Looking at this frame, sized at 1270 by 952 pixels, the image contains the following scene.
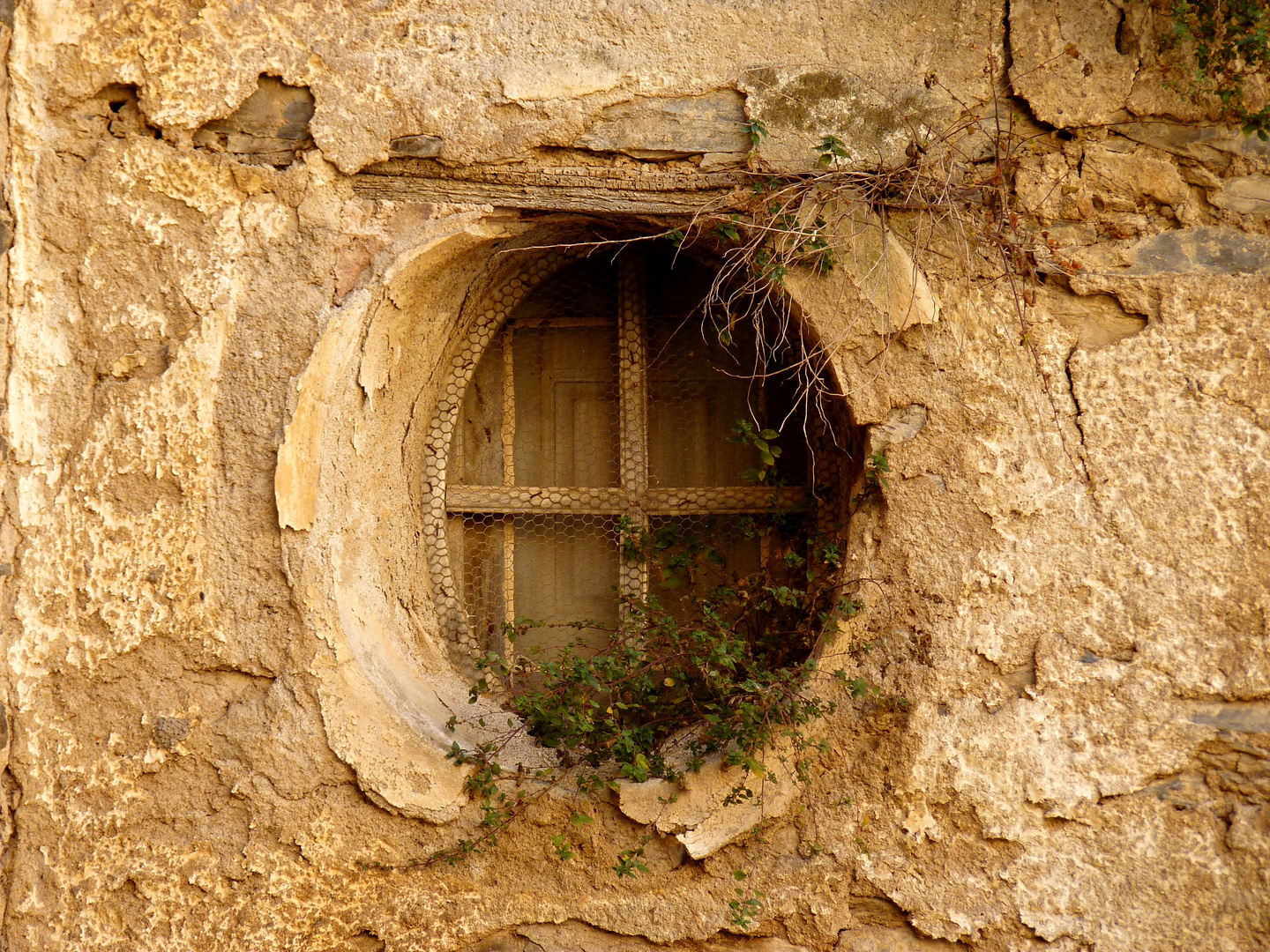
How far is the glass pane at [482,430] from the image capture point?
258 cm

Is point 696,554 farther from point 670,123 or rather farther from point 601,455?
point 670,123

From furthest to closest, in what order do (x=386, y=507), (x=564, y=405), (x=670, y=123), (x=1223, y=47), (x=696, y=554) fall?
(x=564, y=405), (x=696, y=554), (x=386, y=507), (x=670, y=123), (x=1223, y=47)

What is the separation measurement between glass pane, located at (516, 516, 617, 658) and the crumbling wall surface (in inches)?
25.0

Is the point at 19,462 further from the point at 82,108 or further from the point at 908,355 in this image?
the point at 908,355

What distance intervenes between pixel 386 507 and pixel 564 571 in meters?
0.56

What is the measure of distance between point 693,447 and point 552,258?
654 mm

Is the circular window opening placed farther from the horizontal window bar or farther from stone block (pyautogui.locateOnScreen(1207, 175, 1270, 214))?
stone block (pyautogui.locateOnScreen(1207, 175, 1270, 214))

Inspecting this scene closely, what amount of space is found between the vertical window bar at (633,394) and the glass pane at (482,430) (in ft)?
1.19

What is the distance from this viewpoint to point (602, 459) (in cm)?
259

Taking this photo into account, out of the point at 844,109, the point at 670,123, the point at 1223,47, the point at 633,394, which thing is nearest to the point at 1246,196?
the point at 1223,47

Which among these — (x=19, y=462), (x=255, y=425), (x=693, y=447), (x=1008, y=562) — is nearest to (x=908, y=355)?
(x=1008, y=562)

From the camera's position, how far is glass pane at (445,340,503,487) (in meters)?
2.58

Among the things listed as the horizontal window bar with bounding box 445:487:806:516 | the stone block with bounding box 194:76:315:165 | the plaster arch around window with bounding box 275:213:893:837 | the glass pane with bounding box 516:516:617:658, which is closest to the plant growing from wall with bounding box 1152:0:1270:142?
the plaster arch around window with bounding box 275:213:893:837

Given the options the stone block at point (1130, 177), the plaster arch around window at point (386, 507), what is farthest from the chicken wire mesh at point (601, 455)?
the stone block at point (1130, 177)
